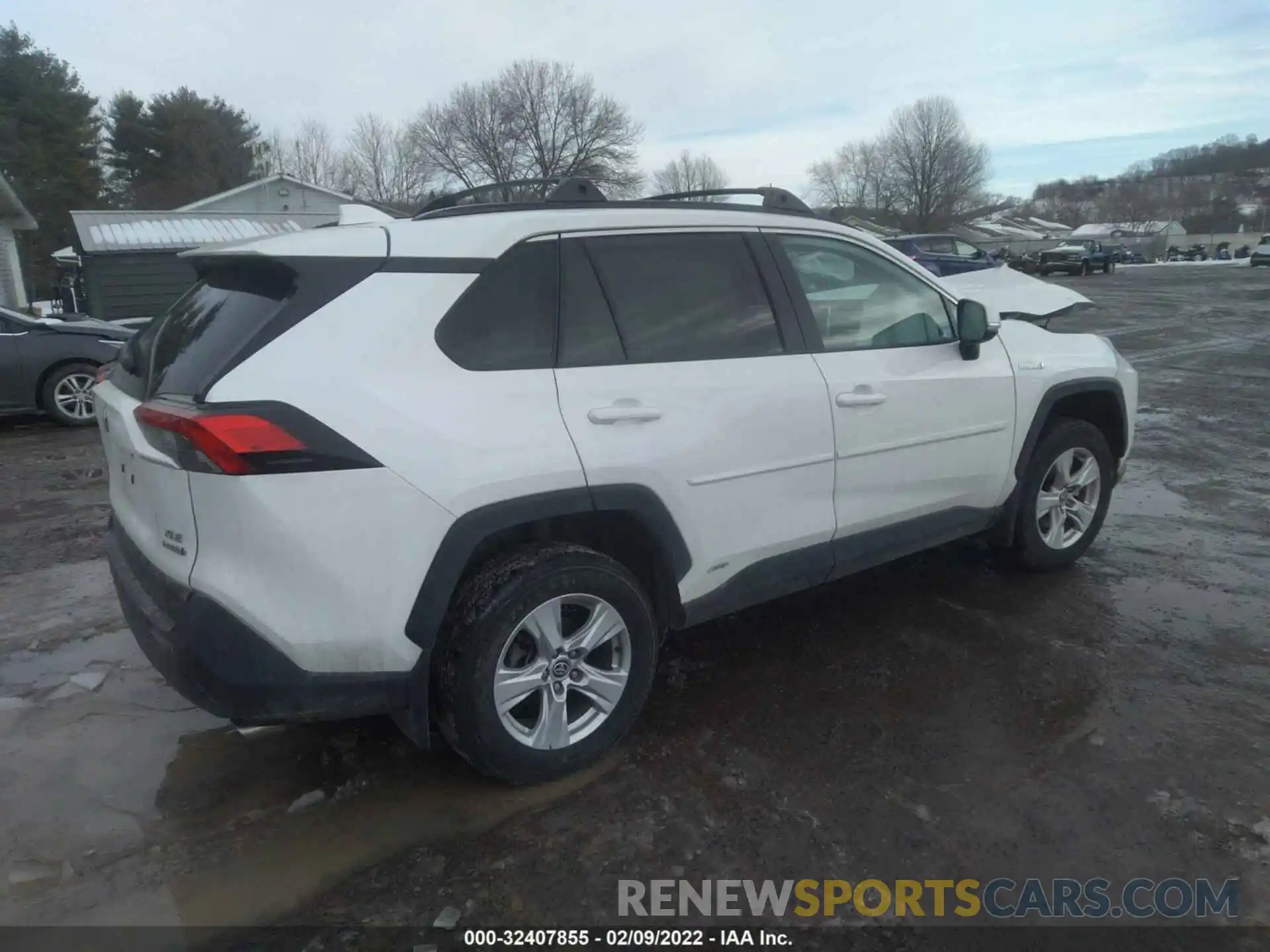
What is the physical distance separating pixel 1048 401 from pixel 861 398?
1.38 metres

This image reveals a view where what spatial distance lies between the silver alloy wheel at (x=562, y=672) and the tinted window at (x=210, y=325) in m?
1.18

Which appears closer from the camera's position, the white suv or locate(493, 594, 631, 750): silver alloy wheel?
the white suv

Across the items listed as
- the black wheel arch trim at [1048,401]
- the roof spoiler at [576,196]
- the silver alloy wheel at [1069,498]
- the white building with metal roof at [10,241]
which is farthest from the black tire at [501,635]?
the white building with metal roof at [10,241]

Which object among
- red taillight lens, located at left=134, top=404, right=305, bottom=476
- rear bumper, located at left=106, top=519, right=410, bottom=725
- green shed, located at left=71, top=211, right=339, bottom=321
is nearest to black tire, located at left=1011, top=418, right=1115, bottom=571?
rear bumper, located at left=106, top=519, right=410, bottom=725

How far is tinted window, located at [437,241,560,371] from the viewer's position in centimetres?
277

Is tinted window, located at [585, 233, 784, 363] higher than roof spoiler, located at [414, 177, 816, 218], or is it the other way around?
roof spoiler, located at [414, 177, 816, 218]

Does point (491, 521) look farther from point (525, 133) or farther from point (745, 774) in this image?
point (525, 133)

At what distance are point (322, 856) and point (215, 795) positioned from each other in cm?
56

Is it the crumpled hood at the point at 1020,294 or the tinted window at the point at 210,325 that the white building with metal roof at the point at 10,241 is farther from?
the tinted window at the point at 210,325

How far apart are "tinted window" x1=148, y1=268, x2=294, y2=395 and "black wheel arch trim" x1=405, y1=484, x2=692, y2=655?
0.82m

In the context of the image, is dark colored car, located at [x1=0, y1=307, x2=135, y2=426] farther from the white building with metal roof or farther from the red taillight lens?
the white building with metal roof

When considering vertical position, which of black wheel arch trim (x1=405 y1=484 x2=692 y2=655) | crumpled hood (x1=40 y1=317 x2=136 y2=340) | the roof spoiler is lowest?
black wheel arch trim (x1=405 y1=484 x2=692 y2=655)

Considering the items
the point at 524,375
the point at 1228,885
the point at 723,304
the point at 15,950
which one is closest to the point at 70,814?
the point at 15,950

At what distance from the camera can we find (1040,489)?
14.9ft
